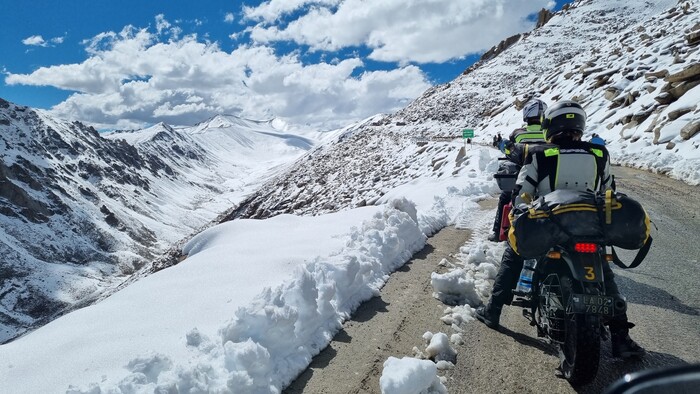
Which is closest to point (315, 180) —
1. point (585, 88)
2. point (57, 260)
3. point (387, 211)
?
point (585, 88)

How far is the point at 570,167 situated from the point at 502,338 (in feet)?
6.22

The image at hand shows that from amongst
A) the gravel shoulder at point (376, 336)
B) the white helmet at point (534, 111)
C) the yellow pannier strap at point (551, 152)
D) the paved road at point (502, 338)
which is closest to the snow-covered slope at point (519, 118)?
the white helmet at point (534, 111)

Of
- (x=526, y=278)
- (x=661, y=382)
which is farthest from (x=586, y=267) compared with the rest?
(x=661, y=382)

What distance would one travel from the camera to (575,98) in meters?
→ 27.0

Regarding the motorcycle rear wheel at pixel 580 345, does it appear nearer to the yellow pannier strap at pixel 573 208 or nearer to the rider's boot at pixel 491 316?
the yellow pannier strap at pixel 573 208

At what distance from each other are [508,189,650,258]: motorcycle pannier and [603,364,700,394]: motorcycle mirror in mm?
1755

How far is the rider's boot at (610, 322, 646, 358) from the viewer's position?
3754 mm

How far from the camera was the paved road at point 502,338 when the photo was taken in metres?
3.66

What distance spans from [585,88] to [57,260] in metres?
182

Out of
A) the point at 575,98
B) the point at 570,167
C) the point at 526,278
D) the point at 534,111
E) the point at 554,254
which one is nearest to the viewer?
the point at 554,254

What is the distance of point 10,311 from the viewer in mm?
117125

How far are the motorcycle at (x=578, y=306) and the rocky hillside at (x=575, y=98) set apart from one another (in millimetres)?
11802

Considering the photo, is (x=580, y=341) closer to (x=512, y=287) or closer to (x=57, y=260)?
(x=512, y=287)

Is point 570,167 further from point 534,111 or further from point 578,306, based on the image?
point 534,111
